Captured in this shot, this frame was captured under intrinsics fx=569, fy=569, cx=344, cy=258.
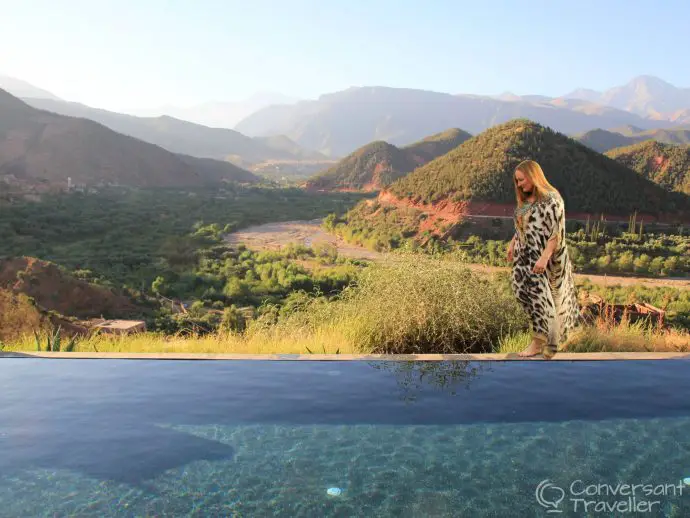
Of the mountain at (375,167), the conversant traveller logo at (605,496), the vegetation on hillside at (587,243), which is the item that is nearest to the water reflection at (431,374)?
the conversant traveller logo at (605,496)

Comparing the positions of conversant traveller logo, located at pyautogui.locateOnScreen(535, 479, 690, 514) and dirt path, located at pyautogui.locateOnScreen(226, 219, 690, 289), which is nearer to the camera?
conversant traveller logo, located at pyautogui.locateOnScreen(535, 479, 690, 514)

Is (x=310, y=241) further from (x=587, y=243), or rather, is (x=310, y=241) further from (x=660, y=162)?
(x=660, y=162)

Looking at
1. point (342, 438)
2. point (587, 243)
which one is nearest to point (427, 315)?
point (342, 438)

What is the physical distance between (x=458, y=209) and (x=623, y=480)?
33.5 meters

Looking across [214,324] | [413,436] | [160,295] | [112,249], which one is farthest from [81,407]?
[112,249]

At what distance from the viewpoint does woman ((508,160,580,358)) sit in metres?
4.10

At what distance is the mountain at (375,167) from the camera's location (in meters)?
91.2

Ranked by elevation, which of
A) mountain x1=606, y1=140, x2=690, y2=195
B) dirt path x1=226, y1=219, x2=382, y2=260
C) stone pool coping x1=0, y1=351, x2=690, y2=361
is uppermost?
mountain x1=606, y1=140, x2=690, y2=195

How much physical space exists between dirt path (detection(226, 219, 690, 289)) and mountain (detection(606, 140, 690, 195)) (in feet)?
98.3

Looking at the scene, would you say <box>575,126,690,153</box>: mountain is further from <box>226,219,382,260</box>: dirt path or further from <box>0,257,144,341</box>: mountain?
<box>0,257,144,341</box>: mountain

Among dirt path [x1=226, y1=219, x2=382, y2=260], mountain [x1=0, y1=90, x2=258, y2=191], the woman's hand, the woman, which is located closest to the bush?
the woman

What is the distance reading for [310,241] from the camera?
37562 millimetres

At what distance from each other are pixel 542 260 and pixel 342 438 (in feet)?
6.27

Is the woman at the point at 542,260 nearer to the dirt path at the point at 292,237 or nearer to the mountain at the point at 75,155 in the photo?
the dirt path at the point at 292,237
